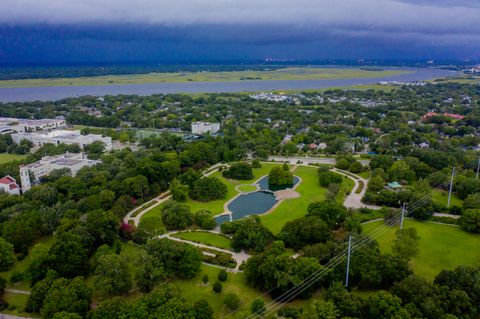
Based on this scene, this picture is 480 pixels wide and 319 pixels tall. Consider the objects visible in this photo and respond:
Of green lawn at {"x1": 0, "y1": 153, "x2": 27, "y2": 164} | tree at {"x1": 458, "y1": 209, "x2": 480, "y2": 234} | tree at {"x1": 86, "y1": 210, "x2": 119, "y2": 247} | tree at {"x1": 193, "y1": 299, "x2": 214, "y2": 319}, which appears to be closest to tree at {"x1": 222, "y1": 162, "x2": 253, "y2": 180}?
tree at {"x1": 86, "y1": 210, "x2": 119, "y2": 247}

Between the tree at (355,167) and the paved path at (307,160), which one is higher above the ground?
the tree at (355,167)

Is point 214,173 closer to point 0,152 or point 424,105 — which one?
point 0,152

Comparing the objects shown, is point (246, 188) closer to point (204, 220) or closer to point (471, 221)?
A: point (204, 220)

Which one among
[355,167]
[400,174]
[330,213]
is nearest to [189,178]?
[330,213]

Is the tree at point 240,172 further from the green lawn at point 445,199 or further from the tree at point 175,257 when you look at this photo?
the tree at point 175,257

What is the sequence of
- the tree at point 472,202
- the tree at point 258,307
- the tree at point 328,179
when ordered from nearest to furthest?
the tree at point 258,307, the tree at point 472,202, the tree at point 328,179

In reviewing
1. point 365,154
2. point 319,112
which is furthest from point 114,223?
point 319,112

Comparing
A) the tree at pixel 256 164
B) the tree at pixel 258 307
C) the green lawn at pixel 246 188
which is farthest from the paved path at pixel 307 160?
the tree at pixel 258 307
